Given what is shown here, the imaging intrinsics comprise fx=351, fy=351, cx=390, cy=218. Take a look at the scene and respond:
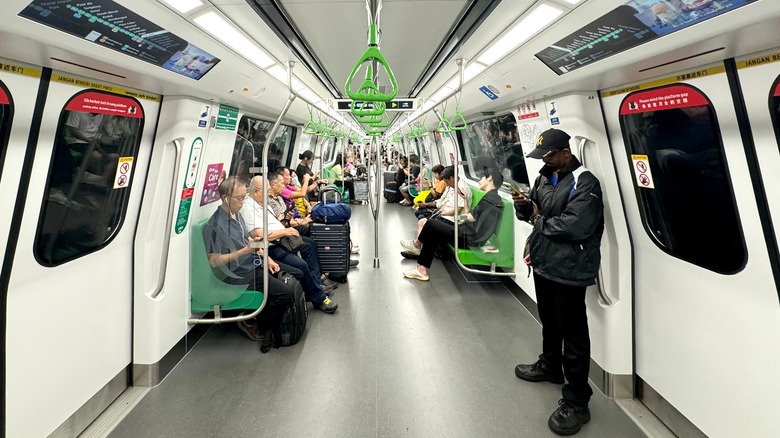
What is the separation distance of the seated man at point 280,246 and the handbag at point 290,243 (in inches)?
1.6

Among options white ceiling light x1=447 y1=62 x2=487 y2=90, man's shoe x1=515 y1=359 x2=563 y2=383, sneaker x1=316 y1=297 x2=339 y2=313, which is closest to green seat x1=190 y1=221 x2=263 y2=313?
sneaker x1=316 y1=297 x2=339 y2=313

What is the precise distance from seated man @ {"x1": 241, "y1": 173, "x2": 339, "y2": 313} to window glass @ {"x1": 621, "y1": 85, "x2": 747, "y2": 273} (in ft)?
10.9

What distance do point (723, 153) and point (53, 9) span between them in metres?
3.40

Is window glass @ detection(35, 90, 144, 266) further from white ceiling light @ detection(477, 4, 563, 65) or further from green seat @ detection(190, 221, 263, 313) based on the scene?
white ceiling light @ detection(477, 4, 563, 65)

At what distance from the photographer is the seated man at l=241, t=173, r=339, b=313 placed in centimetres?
348

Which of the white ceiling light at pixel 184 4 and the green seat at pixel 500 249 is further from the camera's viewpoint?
the green seat at pixel 500 249

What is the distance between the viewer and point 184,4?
5.78 feet

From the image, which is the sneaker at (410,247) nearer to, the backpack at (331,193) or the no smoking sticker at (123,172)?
the backpack at (331,193)

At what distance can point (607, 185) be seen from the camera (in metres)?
2.95

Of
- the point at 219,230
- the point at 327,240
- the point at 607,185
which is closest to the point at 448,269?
the point at 327,240

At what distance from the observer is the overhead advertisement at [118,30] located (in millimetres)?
1444

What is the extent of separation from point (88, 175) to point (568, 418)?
12.6 ft

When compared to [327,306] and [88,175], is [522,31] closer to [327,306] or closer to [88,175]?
[88,175]

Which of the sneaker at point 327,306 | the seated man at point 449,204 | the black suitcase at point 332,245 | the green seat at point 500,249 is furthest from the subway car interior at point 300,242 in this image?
the seated man at point 449,204
